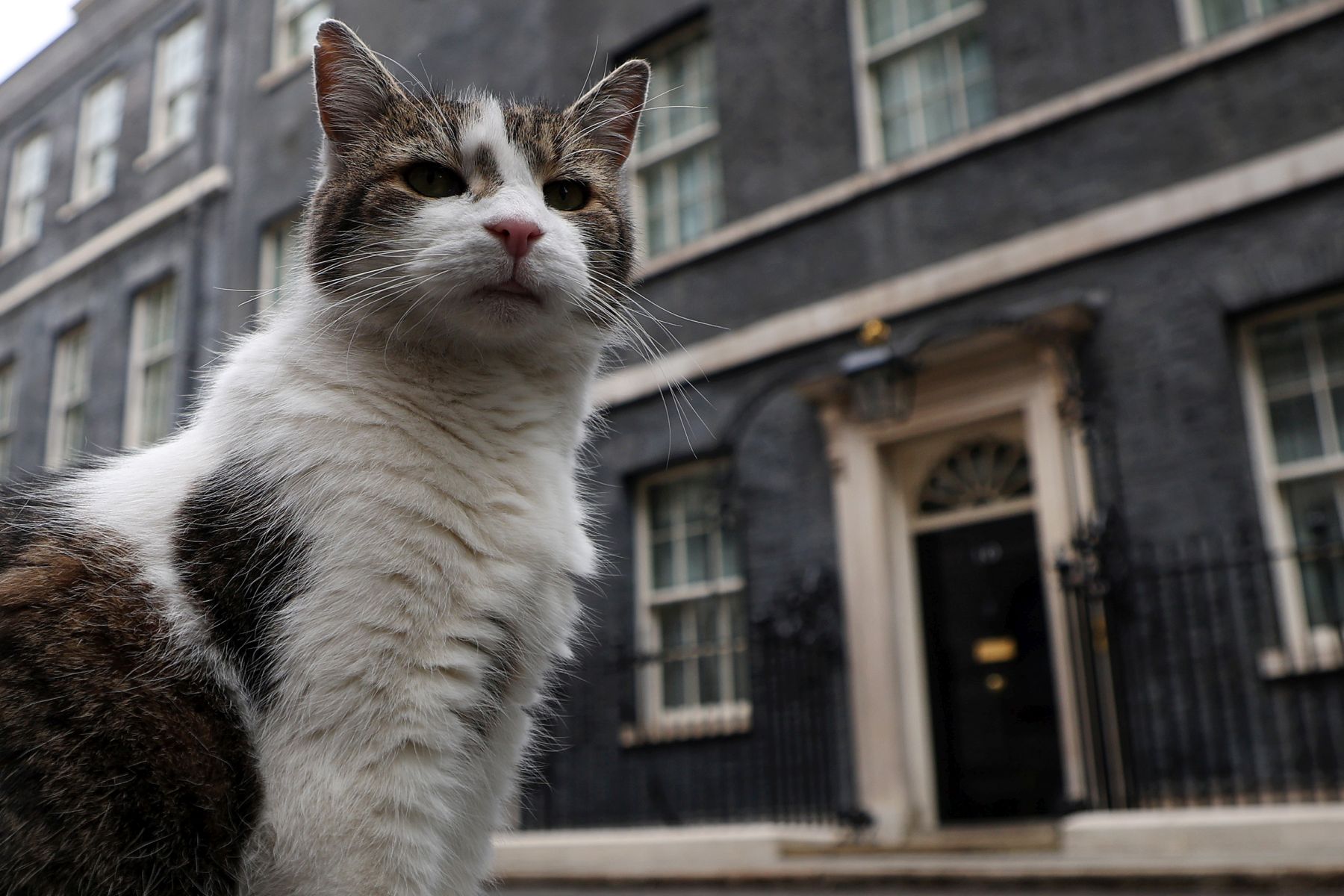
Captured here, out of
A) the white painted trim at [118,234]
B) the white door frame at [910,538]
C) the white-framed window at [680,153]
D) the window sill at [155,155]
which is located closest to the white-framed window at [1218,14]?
the white door frame at [910,538]

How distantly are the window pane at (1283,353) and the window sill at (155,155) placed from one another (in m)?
14.3

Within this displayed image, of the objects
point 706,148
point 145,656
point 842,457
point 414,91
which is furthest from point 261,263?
point 145,656

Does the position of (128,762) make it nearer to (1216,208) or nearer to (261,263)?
(1216,208)

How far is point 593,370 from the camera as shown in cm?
242

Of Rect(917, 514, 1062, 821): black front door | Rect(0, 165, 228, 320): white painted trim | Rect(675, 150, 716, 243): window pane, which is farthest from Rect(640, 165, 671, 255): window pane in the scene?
Rect(0, 165, 228, 320): white painted trim

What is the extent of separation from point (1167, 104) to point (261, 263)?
36.9 ft

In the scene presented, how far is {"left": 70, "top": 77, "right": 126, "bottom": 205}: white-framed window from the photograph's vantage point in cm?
1731

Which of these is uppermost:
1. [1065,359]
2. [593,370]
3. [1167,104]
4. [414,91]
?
[1167,104]

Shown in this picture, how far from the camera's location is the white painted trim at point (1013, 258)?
23.9ft

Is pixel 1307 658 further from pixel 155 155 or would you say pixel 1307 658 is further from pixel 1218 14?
pixel 155 155

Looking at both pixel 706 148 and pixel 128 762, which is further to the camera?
pixel 706 148

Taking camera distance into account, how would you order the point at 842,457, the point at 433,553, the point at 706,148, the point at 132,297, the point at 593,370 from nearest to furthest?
1. the point at 433,553
2. the point at 593,370
3. the point at 842,457
4. the point at 706,148
5. the point at 132,297

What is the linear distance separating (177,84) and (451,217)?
16709 millimetres

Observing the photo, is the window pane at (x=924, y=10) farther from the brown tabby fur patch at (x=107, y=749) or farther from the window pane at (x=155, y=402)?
the window pane at (x=155, y=402)
